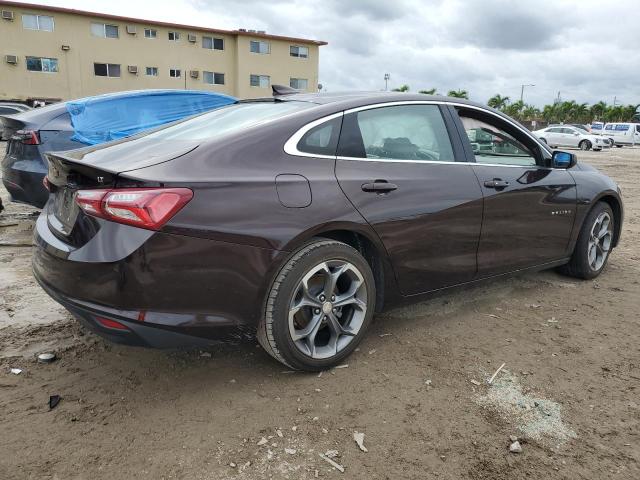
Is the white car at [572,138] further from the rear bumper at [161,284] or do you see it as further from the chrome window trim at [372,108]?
the rear bumper at [161,284]

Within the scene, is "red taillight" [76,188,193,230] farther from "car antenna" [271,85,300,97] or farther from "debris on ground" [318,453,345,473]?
"car antenna" [271,85,300,97]

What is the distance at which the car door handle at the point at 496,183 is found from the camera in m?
3.46

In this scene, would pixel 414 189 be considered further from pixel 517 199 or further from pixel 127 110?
pixel 127 110

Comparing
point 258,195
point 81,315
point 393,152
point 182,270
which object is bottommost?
point 81,315

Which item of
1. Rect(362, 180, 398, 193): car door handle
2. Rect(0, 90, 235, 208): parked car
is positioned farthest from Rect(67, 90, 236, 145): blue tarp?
Rect(362, 180, 398, 193): car door handle

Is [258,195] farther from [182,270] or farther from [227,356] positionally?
[227,356]

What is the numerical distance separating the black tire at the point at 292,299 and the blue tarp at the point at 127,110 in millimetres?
3008

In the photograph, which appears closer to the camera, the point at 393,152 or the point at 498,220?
the point at 393,152

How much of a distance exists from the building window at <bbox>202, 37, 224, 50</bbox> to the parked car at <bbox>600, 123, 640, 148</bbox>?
28.6 m

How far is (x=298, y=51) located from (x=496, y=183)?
38.9m

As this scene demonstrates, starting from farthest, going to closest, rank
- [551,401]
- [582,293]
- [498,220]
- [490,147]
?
[582,293] → [490,147] → [498,220] → [551,401]

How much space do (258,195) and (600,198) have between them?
11.0ft

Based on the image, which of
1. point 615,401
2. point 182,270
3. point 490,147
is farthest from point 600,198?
point 182,270

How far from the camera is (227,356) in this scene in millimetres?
3031
